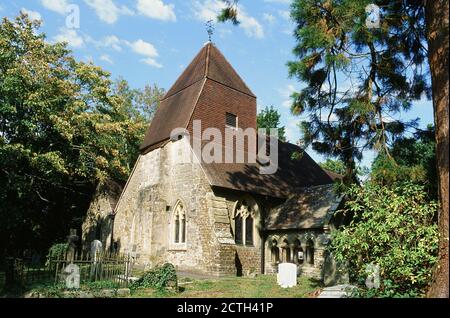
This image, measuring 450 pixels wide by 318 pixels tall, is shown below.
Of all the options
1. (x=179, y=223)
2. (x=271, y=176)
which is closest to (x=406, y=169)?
(x=179, y=223)

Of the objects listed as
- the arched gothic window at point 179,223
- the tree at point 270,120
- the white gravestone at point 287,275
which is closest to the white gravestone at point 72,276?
the white gravestone at point 287,275

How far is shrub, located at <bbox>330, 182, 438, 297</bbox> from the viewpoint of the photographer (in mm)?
10297

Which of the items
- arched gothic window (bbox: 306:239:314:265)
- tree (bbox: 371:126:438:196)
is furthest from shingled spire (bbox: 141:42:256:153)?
tree (bbox: 371:126:438:196)

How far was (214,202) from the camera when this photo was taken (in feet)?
64.9

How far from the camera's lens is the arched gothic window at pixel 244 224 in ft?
69.0

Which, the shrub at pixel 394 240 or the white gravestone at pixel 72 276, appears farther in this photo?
the white gravestone at pixel 72 276

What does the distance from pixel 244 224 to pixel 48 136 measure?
1325cm

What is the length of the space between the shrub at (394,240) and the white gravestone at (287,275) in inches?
122

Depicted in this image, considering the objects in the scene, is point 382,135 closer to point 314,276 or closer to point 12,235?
point 314,276

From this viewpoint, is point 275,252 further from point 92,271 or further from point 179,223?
point 92,271

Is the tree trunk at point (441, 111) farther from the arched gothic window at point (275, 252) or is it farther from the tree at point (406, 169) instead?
the arched gothic window at point (275, 252)

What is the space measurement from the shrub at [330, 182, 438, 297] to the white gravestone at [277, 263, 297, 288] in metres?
3.10

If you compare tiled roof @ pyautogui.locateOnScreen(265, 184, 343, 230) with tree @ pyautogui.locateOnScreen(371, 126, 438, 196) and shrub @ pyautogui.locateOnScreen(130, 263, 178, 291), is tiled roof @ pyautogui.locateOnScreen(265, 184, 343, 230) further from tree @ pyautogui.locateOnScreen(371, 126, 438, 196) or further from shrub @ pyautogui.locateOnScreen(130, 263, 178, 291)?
shrub @ pyautogui.locateOnScreen(130, 263, 178, 291)

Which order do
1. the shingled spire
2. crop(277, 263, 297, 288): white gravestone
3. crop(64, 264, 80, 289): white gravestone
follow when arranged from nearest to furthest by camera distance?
crop(64, 264, 80, 289): white gravestone < crop(277, 263, 297, 288): white gravestone < the shingled spire
